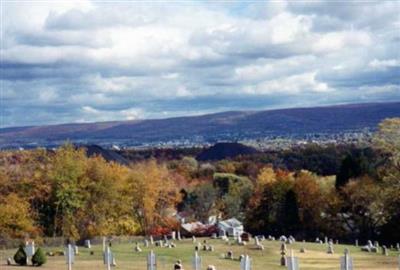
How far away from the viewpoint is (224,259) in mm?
53469

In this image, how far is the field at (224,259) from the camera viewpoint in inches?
1861

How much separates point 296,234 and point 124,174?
20.4m

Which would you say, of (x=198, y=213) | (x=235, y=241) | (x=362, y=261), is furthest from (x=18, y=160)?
(x=362, y=261)

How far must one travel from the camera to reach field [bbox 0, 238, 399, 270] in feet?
155

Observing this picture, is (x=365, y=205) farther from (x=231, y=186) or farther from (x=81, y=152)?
(x=231, y=186)

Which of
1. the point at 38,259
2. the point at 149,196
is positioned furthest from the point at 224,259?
the point at 149,196

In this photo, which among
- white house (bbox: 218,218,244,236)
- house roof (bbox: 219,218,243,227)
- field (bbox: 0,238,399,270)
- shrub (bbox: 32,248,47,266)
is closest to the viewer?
shrub (bbox: 32,248,47,266)

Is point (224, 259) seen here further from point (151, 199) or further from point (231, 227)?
point (151, 199)

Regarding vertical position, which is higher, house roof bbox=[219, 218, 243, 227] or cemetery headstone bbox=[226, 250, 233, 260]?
cemetery headstone bbox=[226, 250, 233, 260]

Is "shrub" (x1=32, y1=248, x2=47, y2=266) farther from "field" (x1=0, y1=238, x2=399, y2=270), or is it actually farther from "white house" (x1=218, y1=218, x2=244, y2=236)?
"white house" (x1=218, y1=218, x2=244, y2=236)

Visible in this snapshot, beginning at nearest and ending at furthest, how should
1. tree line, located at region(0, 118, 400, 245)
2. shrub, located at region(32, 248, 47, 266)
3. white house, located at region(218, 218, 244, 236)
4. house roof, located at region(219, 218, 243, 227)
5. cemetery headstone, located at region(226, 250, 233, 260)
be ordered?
shrub, located at region(32, 248, 47, 266) → cemetery headstone, located at region(226, 250, 233, 260) → tree line, located at region(0, 118, 400, 245) → white house, located at region(218, 218, 244, 236) → house roof, located at region(219, 218, 243, 227)

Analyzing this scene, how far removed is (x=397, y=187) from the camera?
72.6m

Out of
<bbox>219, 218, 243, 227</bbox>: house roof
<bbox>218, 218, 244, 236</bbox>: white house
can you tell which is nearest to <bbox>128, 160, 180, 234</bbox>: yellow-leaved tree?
<bbox>219, 218, 243, 227</bbox>: house roof

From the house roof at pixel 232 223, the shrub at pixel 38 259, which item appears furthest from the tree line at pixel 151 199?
the shrub at pixel 38 259
